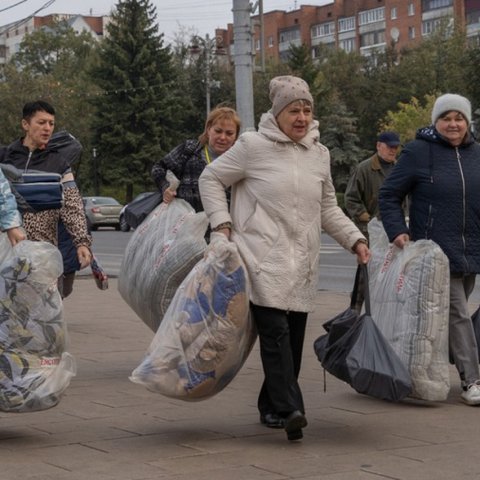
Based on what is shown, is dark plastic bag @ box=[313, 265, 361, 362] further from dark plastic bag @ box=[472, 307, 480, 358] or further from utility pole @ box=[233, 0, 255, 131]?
utility pole @ box=[233, 0, 255, 131]

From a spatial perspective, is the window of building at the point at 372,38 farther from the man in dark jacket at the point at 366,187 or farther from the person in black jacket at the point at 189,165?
the person in black jacket at the point at 189,165

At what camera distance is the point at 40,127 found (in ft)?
26.0

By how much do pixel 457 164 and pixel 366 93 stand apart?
7472 cm

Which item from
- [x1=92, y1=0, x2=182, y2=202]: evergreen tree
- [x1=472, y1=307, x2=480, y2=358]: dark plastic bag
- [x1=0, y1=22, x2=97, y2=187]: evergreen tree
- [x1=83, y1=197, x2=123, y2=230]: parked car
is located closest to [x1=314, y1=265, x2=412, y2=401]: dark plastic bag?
[x1=472, y1=307, x2=480, y2=358]: dark plastic bag

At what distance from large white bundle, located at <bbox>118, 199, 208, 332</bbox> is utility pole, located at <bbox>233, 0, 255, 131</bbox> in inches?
326

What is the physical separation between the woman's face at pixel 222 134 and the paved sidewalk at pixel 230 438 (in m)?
1.51

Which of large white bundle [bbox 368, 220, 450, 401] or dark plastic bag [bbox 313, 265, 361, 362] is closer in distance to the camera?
dark plastic bag [bbox 313, 265, 361, 362]

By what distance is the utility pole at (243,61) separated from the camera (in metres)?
16.4

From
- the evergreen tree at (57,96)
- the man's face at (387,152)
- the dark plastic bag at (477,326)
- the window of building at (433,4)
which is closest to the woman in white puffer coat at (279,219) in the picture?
the dark plastic bag at (477,326)

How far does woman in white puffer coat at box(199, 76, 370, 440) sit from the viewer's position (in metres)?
6.17

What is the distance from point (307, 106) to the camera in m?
6.38

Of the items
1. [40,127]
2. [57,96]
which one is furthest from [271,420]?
[57,96]

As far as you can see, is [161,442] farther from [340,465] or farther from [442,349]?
[442,349]

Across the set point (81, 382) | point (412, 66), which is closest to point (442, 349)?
point (81, 382)
